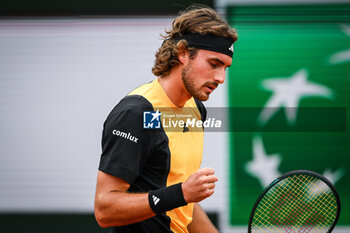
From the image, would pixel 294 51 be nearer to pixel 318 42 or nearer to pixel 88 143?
pixel 318 42

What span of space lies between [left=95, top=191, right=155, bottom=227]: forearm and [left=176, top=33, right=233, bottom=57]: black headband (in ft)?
2.85

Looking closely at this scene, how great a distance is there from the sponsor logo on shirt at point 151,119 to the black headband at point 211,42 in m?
0.47

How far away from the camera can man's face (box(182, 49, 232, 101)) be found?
2.29m

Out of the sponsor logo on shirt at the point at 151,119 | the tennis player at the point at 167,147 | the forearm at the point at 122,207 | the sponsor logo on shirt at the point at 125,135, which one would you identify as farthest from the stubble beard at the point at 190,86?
the forearm at the point at 122,207

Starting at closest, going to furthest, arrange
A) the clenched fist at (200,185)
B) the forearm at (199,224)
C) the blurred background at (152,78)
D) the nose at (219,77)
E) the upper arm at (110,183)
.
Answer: the clenched fist at (200,185)
the upper arm at (110,183)
the nose at (219,77)
the forearm at (199,224)
the blurred background at (152,78)

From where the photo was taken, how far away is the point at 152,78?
16.2 feet

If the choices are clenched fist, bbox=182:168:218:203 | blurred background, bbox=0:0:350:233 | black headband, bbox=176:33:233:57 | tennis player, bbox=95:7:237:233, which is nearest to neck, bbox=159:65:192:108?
tennis player, bbox=95:7:237:233

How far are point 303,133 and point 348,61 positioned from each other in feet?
3.19

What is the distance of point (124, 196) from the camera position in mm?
1999

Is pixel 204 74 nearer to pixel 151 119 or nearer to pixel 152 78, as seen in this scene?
pixel 151 119

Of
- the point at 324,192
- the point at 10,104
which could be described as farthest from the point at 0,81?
the point at 324,192

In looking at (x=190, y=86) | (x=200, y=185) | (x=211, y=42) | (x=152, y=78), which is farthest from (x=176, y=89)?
(x=152, y=78)

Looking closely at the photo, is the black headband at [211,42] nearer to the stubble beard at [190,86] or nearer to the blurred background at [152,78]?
the stubble beard at [190,86]

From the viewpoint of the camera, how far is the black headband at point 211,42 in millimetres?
2352
